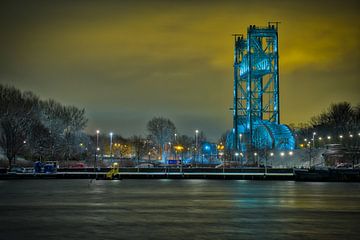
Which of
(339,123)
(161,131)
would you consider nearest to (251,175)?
(339,123)

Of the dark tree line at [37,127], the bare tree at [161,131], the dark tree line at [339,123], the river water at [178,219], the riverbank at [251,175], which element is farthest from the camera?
the bare tree at [161,131]

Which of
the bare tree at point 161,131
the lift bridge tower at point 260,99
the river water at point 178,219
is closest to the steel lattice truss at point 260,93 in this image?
the lift bridge tower at point 260,99

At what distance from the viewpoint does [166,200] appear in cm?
4031

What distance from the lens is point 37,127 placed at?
12400 cm

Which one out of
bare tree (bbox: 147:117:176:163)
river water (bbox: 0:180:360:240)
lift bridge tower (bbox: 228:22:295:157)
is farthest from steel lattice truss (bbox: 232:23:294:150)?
river water (bbox: 0:180:360:240)

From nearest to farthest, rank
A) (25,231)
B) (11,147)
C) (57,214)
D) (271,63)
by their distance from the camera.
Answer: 1. (25,231)
2. (57,214)
3. (11,147)
4. (271,63)

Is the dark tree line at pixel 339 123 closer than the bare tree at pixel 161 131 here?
Yes

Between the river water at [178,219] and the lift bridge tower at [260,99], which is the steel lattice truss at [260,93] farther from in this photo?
the river water at [178,219]

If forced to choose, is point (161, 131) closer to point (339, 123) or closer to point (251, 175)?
point (339, 123)

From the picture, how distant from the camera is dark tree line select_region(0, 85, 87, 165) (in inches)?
4424

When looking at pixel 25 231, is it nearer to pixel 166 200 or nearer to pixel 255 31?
pixel 166 200

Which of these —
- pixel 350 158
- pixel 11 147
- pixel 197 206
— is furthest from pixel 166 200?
pixel 350 158

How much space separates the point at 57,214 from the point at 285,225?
42.1ft

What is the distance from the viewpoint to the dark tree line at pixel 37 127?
11238 centimetres
